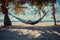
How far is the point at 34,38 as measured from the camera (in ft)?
20.9

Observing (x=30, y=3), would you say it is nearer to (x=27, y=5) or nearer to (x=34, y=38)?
(x=27, y=5)

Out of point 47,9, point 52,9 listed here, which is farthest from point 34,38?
point 47,9

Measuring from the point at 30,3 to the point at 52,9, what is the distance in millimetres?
1385

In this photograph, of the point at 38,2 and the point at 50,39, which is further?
the point at 38,2

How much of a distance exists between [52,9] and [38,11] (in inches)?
44.8

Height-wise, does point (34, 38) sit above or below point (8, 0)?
below

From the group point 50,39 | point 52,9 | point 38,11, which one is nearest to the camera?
point 50,39

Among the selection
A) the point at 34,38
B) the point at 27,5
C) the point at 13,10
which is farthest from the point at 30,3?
the point at 34,38

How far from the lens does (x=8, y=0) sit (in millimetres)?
11789

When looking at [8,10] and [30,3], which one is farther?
[8,10]

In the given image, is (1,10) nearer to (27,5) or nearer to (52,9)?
(27,5)

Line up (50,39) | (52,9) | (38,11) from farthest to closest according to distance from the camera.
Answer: (38,11), (52,9), (50,39)

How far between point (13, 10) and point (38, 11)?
5.26 feet

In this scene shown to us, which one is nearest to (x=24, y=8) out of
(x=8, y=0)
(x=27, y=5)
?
(x=27, y=5)
